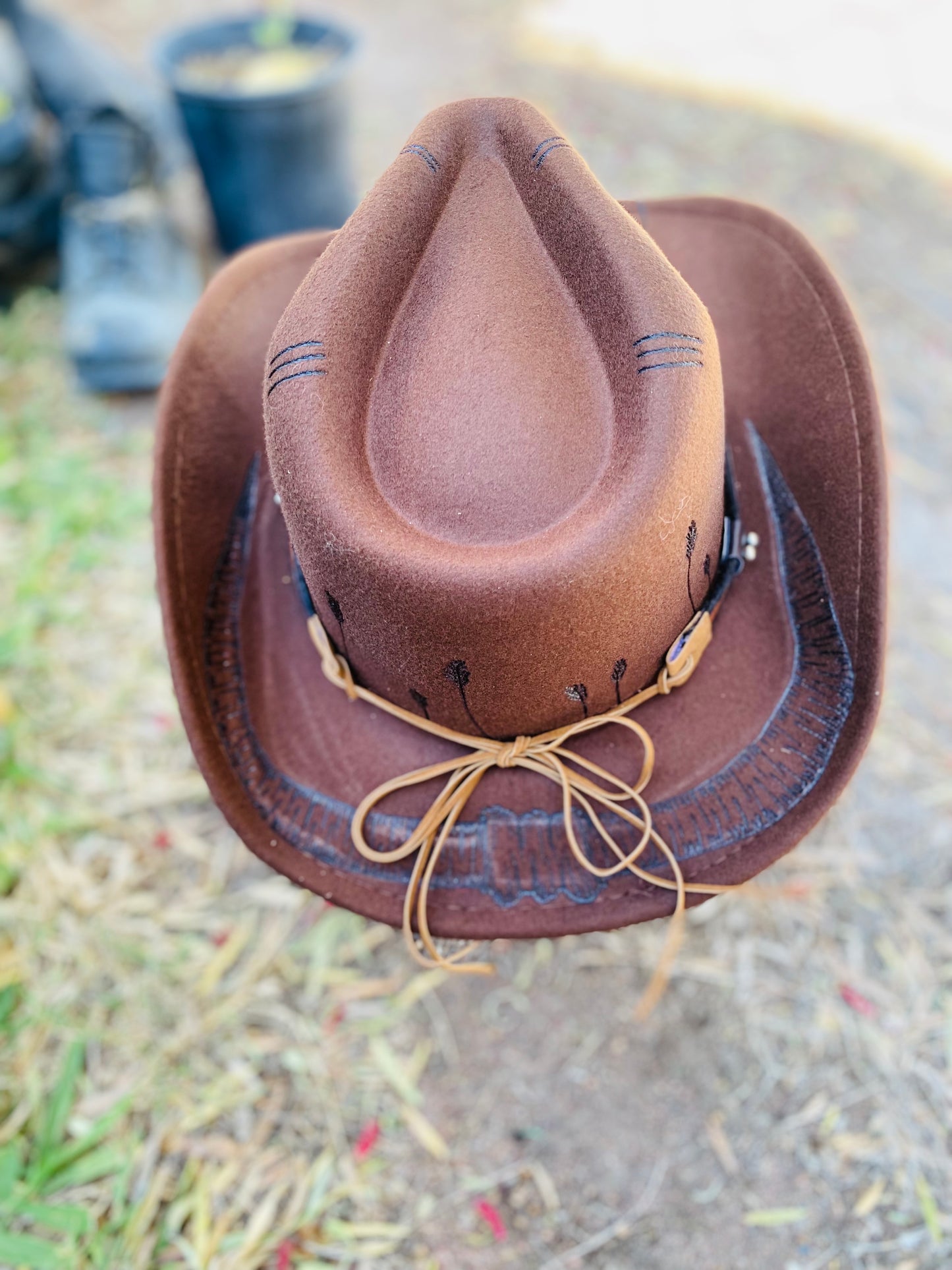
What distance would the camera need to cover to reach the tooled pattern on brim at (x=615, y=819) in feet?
3.31

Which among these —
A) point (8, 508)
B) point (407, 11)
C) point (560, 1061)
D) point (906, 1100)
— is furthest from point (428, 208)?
point (407, 11)

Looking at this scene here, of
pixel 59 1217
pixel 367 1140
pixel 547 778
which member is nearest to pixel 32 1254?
pixel 59 1217

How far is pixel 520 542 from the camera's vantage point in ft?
2.80

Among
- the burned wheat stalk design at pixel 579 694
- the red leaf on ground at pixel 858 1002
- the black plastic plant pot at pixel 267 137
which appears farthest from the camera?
the black plastic plant pot at pixel 267 137

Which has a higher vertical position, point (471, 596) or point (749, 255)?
point (749, 255)

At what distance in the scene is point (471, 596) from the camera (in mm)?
822

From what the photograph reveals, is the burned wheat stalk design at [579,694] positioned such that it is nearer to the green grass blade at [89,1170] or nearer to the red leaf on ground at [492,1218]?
the red leaf on ground at [492,1218]

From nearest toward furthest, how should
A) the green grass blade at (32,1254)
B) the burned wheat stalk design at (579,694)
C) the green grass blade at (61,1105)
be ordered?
the burned wheat stalk design at (579,694) < the green grass blade at (32,1254) < the green grass blade at (61,1105)

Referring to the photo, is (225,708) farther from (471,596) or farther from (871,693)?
(871,693)

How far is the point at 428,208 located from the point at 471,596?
42cm

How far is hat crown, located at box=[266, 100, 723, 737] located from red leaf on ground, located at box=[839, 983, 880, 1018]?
3.17ft

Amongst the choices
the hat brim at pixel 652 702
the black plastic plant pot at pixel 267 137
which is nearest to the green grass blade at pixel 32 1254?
the hat brim at pixel 652 702

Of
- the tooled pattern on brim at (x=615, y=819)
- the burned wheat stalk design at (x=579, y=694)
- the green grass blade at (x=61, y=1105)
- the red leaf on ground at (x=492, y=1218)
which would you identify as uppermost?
the burned wheat stalk design at (x=579, y=694)

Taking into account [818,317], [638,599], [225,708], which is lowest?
[225,708]
